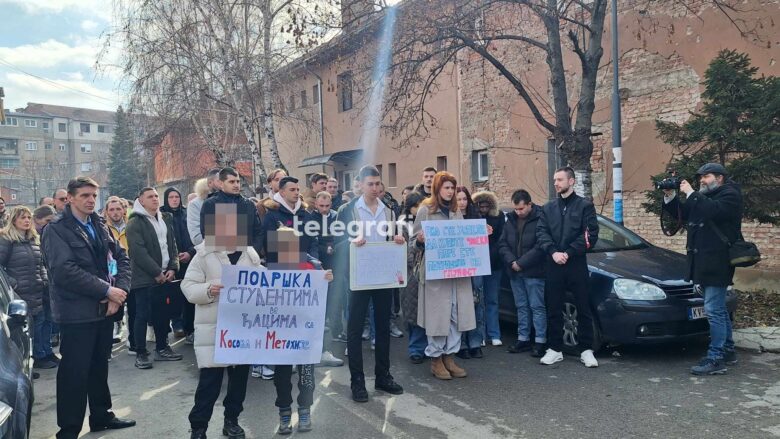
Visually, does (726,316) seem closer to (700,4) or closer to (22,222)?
(22,222)

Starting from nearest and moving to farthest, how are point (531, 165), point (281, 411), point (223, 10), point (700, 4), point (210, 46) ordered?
point (281, 411) → point (700, 4) → point (531, 165) → point (223, 10) → point (210, 46)

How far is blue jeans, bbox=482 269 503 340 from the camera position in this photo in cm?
714

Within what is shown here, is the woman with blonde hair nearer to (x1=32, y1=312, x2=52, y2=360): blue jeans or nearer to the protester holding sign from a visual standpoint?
(x1=32, y1=312, x2=52, y2=360): blue jeans

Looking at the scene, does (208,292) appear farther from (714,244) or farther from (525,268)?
(714,244)

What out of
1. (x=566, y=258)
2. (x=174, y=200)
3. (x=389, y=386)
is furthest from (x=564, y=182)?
(x=174, y=200)

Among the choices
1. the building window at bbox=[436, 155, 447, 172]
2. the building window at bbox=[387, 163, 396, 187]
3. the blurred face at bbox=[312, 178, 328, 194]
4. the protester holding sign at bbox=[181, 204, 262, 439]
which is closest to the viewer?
the protester holding sign at bbox=[181, 204, 262, 439]

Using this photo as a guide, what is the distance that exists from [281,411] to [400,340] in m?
3.32

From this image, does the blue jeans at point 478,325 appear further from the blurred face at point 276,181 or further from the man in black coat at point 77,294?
the man in black coat at point 77,294

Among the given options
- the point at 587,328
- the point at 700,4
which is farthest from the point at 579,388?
the point at 700,4

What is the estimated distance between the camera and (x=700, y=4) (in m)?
11.6

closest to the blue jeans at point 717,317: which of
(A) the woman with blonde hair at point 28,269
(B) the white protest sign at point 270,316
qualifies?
(B) the white protest sign at point 270,316

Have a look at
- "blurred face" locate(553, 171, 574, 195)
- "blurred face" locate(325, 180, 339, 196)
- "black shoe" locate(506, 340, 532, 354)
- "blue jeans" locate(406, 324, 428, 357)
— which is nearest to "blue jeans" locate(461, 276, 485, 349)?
"black shoe" locate(506, 340, 532, 354)

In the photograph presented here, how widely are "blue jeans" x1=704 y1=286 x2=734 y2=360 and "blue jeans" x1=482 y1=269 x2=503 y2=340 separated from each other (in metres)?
2.33

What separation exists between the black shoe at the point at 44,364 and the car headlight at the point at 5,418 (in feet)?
14.1
